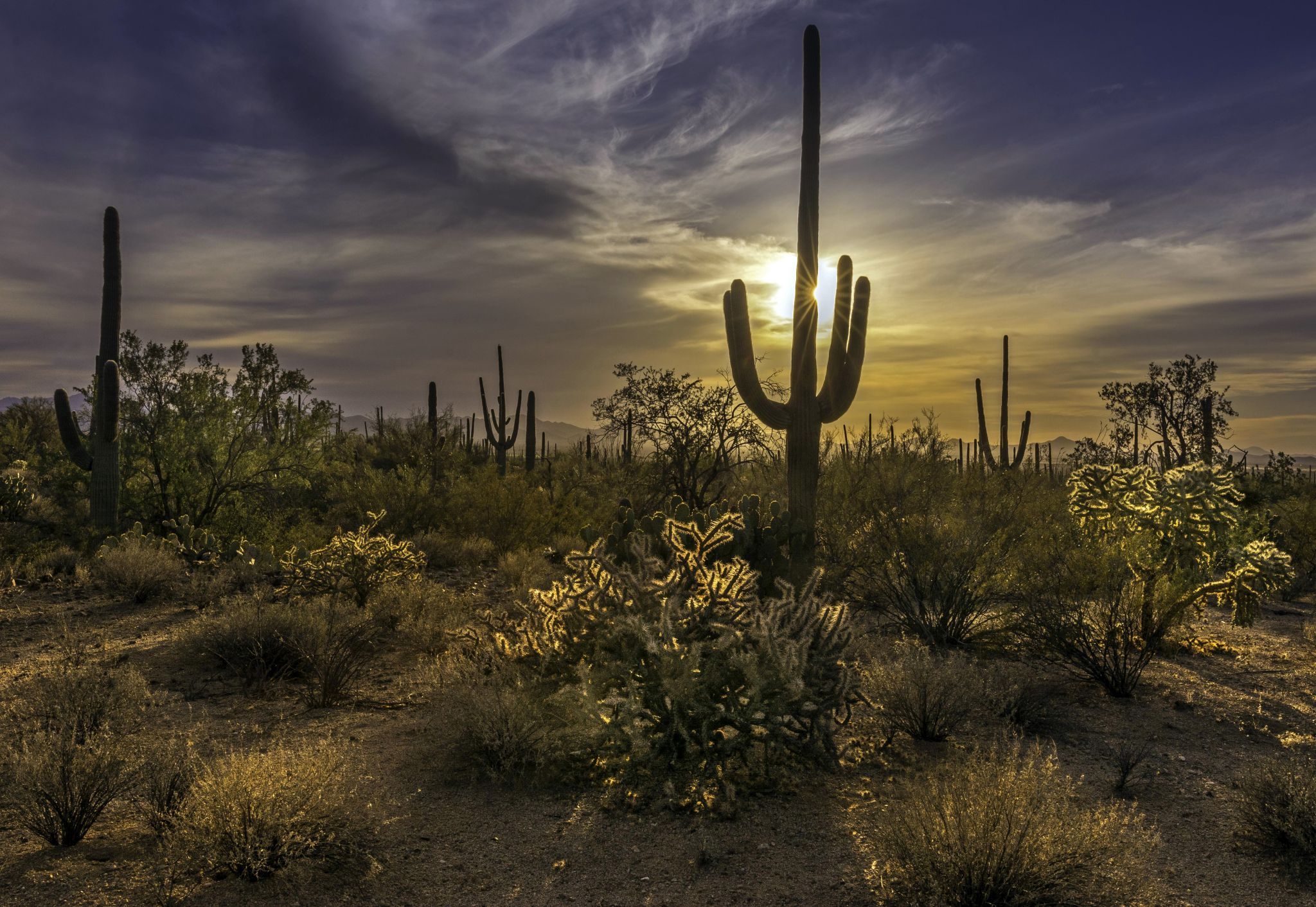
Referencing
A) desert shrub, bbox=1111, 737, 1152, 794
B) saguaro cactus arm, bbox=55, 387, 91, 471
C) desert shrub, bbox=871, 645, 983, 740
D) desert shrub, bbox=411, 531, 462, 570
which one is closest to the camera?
desert shrub, bbox=1111, 737, 1152, 794

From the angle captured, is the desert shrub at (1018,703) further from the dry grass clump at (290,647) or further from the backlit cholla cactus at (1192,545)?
the dry grass clump at (290,647)

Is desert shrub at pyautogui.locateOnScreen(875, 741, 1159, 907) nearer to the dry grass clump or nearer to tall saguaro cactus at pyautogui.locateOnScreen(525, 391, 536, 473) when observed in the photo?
the dry grass clump

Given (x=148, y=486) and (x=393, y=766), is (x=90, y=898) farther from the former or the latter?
(x=148, y=486)

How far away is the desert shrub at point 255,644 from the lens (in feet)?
26.5

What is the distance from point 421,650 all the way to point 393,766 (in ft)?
10.9

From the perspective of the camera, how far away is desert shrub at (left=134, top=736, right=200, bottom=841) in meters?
4.52

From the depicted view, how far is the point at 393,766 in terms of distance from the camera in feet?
19.3

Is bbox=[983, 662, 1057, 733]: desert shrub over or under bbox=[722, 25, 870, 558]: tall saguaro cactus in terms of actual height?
under

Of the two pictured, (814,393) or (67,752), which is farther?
(814,393)

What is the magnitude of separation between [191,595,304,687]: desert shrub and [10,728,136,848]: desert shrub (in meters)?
3.08

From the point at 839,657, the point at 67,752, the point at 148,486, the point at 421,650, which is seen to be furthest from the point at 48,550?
the point at 839,657

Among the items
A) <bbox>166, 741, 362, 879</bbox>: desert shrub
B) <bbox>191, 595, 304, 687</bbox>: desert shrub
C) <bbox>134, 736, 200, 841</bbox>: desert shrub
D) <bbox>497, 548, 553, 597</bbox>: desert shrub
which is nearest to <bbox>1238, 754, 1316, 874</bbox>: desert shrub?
<bbox>166, 741, 362, 879</bbox>: desert shrub

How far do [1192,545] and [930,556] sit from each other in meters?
2.86

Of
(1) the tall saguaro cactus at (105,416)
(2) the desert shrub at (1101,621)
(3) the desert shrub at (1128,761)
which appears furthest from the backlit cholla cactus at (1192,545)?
(1) the tall saguaro cactus at (105,416)
